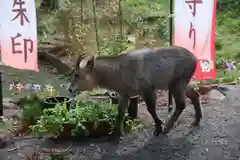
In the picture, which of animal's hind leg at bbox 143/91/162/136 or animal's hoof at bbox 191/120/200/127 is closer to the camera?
animal's hind leg at bbox 143/91/162/136

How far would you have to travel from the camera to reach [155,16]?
11117 millimetres

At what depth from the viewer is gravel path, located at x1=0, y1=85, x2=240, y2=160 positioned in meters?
5.47

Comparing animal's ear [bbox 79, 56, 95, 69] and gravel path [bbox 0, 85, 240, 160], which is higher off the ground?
animal's ear [bbox 79, 56, 95, 69]

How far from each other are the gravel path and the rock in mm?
971

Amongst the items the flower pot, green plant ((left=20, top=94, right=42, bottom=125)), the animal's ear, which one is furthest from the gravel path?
the animal's ear

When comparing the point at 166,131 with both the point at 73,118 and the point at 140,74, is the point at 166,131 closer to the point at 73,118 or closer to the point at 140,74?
the point at 140,74

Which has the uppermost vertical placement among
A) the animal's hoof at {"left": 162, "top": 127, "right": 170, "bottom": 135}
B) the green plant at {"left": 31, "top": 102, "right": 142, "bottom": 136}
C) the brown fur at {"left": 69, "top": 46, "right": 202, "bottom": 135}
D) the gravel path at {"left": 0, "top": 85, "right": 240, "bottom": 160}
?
the brown fur at {"left": 69, "top": 46, "right": 202, "bottom": 135}

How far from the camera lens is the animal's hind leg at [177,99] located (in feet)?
19.7

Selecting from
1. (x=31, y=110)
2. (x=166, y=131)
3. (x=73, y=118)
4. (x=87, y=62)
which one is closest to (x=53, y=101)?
(x=31, y=110)

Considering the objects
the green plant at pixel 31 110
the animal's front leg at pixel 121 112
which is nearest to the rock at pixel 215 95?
the animal's front leg at pixel 121 112

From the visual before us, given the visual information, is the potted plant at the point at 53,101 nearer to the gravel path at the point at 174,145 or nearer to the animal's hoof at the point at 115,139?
the gravel path at the point at 174,145

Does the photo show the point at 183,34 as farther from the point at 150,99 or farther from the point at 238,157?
the point at 238,157

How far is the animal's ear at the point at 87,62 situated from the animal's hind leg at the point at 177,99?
1066 millimetres

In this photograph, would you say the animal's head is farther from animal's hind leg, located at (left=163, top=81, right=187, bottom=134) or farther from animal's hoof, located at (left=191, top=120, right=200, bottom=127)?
animal's hoof, located at (left=191, top=120, right=200, bottom=127)
